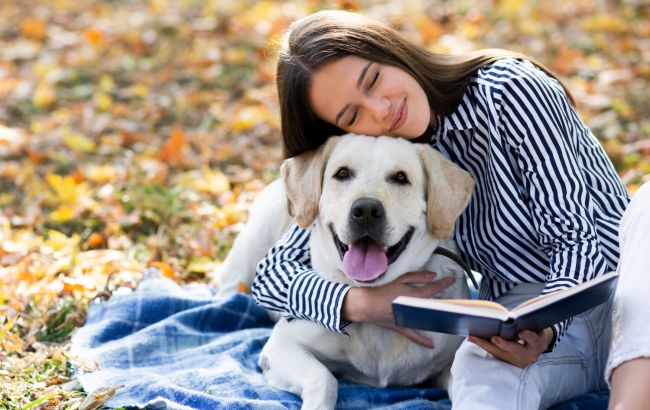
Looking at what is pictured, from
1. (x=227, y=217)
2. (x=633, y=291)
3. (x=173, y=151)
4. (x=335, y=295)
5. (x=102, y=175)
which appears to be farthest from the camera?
(x=173, y=151)

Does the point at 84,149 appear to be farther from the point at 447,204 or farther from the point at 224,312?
the point at 447,204

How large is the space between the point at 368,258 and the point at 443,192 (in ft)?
1.17

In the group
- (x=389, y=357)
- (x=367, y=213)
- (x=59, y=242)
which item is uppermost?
(x=367, y=213)

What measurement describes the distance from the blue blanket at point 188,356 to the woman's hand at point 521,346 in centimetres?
36

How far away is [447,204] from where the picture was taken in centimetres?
276

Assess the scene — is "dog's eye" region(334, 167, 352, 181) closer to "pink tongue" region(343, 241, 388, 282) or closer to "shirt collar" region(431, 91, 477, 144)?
"pink tongue" region(343, 241, 388, 282)

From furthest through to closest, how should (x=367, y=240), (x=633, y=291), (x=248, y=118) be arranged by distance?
(x=248, y=118)
(x=367, y=240)
(x=633, y=291)

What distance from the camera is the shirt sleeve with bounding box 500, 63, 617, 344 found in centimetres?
250

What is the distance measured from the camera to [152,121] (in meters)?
6.11

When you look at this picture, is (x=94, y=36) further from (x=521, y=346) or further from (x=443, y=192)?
(x=521, y=346)

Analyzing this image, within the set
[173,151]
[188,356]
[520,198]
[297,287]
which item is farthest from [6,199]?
[520,198]

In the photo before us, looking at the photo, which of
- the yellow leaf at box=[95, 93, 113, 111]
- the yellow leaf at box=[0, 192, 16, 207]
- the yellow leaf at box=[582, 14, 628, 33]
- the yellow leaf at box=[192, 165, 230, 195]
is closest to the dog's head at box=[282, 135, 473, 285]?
the yellow leaf at box=[192, 165, 230, 195]

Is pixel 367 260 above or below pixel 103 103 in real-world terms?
below

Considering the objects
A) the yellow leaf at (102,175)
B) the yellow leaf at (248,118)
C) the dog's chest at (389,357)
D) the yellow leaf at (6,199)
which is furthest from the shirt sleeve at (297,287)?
the yellow leaf at (248,118)
